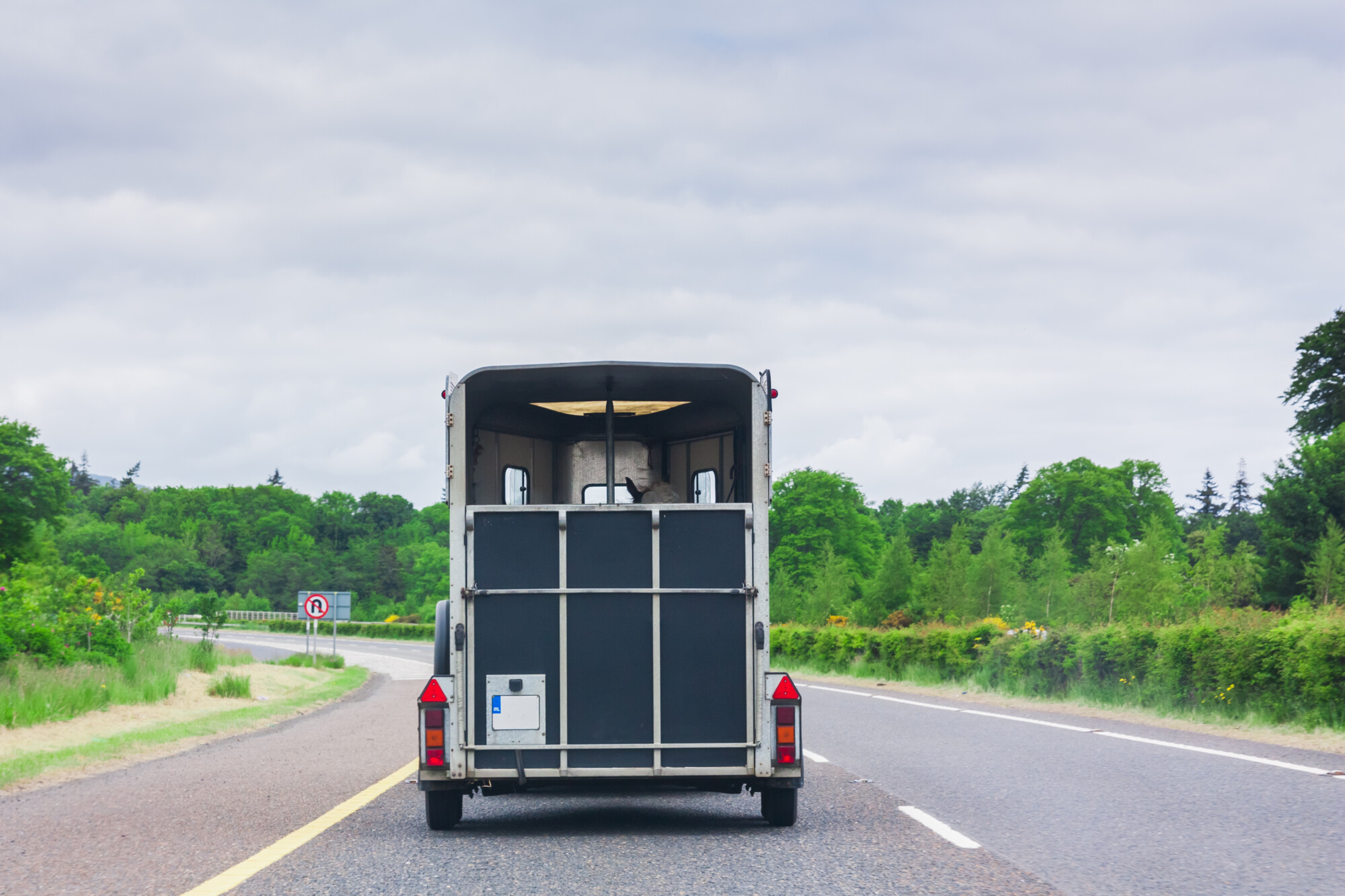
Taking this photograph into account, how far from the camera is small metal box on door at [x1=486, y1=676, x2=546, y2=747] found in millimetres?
7992

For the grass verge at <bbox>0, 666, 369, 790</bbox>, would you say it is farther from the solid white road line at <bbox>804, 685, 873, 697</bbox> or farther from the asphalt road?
the solid white road line at <bbox>804, 685, 873, 697</bbox>

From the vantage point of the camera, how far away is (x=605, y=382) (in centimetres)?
915

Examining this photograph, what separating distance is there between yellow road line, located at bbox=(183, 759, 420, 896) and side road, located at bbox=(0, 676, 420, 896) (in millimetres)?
87

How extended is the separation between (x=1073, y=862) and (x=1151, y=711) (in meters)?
13.2

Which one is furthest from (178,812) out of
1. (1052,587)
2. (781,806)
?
(1052,587)

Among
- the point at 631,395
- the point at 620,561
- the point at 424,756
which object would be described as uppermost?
the point at 631,395

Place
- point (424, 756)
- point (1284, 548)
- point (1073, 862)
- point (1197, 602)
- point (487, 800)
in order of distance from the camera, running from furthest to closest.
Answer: point (1284, 548) → point (1197, 602) → point (487, 800) → point (424, 756) → point (1073, 862)

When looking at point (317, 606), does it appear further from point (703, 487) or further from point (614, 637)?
point (614, 637)

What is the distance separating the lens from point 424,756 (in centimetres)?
803

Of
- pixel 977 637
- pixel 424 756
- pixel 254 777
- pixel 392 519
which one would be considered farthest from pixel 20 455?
pixel 392 519

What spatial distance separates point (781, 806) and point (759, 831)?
23 cm

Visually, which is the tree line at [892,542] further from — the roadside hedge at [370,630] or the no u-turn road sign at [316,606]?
the roadside hedge at [370,630]

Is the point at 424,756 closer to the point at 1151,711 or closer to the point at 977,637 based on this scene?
the point at 1151,711

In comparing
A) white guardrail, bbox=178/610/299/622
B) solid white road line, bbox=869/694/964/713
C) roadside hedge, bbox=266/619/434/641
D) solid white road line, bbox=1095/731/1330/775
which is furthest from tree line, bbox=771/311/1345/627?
white guardrail, bbox=178/610/299/622
